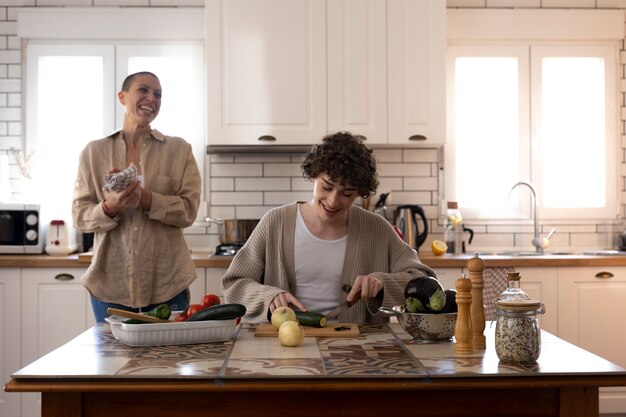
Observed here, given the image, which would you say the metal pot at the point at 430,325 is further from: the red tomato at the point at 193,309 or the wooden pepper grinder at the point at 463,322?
the red tomato at the point at 193,309

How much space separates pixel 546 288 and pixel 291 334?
99.2 inches

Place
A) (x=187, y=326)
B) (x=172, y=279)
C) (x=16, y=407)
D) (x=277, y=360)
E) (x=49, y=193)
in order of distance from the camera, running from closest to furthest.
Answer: (x=277, y=360) → (x=187, y=326) → (x=172, y=279) → (x=16, y=407) → (x=49, y=193)

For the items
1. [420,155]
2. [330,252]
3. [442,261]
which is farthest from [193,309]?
[420,155]

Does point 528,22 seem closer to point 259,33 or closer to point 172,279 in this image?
point 259,33

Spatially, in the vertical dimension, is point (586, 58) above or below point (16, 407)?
above

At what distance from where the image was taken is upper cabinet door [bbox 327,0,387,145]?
4.35 metres

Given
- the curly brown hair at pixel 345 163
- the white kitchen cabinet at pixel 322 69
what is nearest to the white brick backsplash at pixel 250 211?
the white kitchen cabinet at pixel 322 69

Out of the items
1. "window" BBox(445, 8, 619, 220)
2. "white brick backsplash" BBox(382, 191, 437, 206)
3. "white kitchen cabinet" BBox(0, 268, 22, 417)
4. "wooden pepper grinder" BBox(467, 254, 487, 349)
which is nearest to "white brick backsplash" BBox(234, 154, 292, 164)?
"white brick backsplash" BBox(382, 191, 437, 206)

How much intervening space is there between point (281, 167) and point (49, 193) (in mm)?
1451

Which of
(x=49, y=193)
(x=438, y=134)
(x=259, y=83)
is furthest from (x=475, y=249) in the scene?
(x=49, y=193)

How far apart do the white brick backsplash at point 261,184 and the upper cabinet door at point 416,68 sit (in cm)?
77

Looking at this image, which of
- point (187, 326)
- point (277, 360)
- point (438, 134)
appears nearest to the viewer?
point (277, 360)

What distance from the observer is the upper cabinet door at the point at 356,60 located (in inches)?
171

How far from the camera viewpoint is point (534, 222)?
4.76 metres
